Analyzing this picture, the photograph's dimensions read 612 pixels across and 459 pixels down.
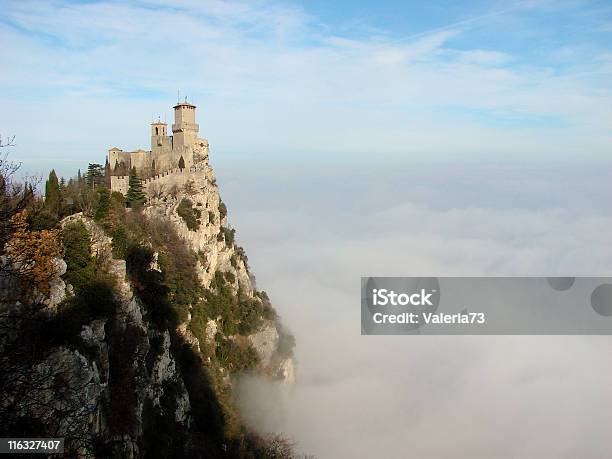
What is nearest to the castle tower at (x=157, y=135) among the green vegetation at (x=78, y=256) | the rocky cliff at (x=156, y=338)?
the rocky cliff at (x=156, y=338)

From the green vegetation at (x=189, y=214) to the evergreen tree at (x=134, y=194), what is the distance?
2779mm

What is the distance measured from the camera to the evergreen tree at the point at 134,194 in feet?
125

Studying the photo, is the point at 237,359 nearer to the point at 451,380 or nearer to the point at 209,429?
the point at 209,429

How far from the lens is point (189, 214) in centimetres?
4034

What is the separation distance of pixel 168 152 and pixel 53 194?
16585 millimetres

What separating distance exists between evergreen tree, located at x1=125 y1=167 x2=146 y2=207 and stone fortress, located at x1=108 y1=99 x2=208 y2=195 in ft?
17.4

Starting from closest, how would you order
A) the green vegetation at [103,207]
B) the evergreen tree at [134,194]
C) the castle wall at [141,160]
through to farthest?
the green vegetation at [103,207]
the evergreen tree at [134,194]
the castle wall at [141,160]

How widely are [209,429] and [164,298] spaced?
26.6 ft

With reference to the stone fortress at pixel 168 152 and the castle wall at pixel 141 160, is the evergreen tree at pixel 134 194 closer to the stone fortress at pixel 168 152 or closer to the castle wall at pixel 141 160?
the stone fortress at pixel 168 152

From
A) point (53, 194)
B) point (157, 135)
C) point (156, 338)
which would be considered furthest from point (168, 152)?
point (156, 338)

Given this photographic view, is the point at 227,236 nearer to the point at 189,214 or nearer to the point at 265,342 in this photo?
the point at 189,214

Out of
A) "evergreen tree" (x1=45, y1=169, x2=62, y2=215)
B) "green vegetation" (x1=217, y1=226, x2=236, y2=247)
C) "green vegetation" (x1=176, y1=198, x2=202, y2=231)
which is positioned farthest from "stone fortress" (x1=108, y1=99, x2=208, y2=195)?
"evergreen tree" (x1=45, y1=169, x2=62, y2=215)

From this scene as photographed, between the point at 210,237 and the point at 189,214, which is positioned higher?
the point at 189,214

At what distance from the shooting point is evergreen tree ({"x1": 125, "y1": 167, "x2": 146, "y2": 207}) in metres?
38.1
